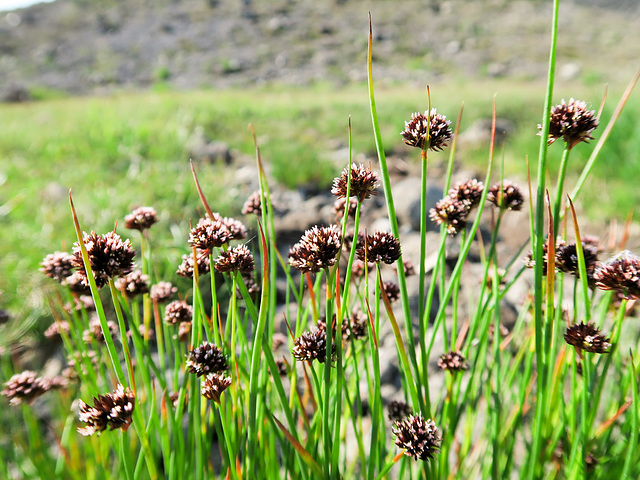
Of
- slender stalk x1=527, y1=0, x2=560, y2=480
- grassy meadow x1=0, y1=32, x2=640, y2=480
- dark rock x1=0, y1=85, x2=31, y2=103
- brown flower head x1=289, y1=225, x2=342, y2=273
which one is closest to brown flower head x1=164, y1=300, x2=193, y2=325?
grassy meadow x1=0, y1=32, x2=640, y2=480

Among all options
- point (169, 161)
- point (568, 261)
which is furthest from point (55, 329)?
point (169, 161)

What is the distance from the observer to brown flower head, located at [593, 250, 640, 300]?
574mm

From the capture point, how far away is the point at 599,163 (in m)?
3.20

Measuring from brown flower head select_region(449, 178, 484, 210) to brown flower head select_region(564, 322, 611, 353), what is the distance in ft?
0.85

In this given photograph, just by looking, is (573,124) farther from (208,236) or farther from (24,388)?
(24,388)

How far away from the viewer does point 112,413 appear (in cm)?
52

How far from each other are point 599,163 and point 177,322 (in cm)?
344

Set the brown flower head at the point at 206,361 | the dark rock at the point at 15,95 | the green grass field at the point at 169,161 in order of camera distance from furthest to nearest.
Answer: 1. the dark rock at the point at 15,95
2. the green grass field at the point at 169,161
3. the brown flower head at the point at 206,361

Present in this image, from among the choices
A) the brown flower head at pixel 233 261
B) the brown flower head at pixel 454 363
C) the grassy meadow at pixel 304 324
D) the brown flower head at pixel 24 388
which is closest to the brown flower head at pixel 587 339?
the grassy meadow at pixel 304 324

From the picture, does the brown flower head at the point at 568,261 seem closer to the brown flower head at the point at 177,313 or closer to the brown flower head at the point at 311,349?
the brown flower head at the point at 311,349

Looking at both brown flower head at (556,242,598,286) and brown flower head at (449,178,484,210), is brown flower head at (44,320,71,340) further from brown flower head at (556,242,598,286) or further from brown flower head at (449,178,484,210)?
brown flower head at (556,242,598,286)

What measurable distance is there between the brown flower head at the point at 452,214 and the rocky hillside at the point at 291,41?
13365 millimetres

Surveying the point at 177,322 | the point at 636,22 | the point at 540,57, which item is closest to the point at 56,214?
the point at 177,322

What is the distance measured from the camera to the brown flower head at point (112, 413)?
52 cm
